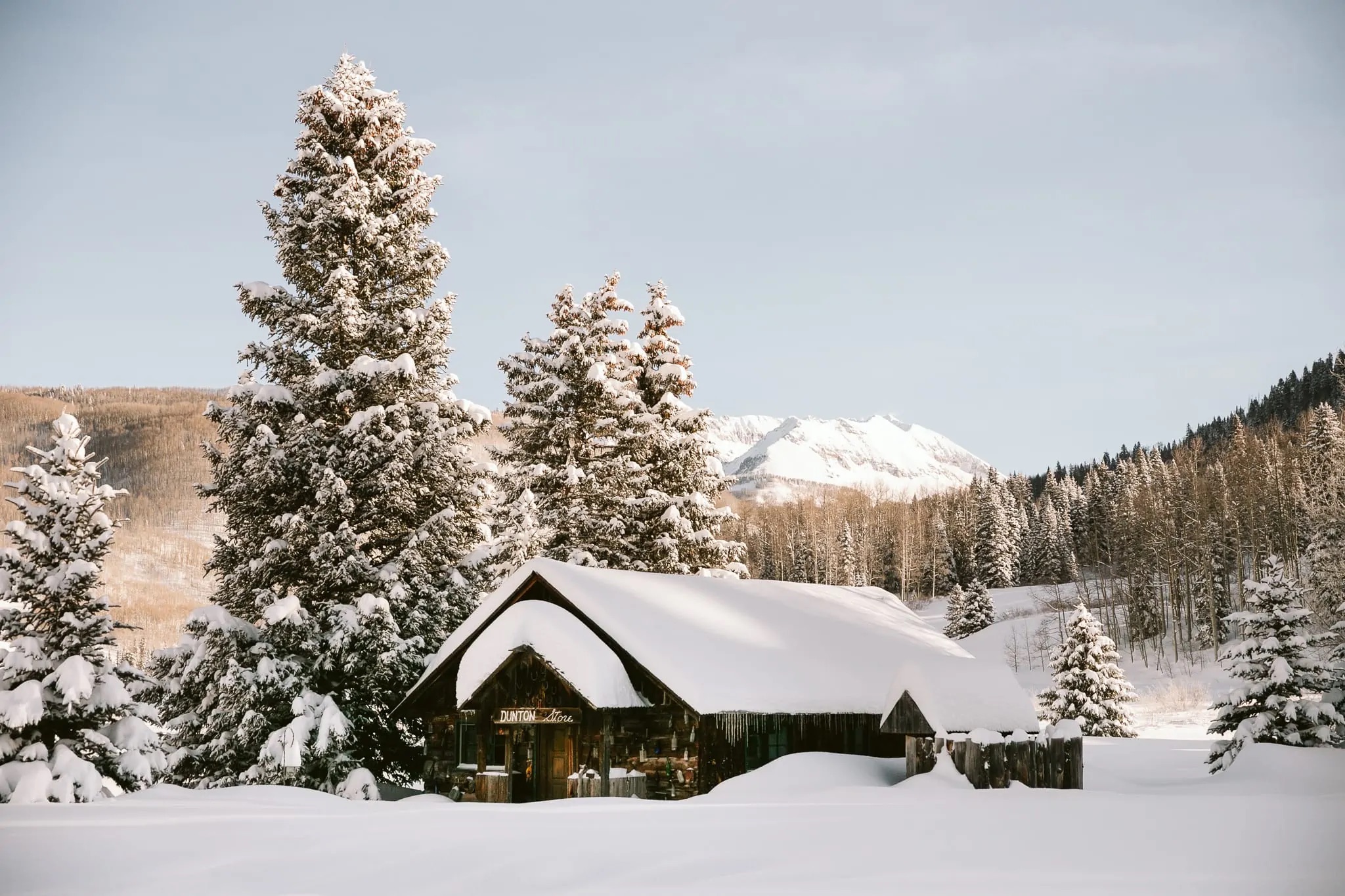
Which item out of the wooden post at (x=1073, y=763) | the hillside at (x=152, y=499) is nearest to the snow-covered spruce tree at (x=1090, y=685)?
the wooden post at (x=1073, y=763)

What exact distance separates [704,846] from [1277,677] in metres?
15.8

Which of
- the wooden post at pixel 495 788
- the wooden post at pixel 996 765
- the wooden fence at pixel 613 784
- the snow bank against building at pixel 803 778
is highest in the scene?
the wooden post at pixel 996 765

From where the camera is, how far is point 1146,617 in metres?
74.7

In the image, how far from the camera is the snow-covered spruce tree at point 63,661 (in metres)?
19.1

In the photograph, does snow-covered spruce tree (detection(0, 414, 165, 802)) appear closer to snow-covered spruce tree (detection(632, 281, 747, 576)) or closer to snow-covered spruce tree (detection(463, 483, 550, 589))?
snow-covered spruce tree (detection(463, 483, 550, 589))

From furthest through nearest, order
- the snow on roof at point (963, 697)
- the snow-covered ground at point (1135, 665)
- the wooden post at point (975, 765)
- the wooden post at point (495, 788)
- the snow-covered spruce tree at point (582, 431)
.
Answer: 1. the snow-covered ground at point (1135, 665)
2. the snow-covered spruce tree at point (582, 431)
3. the wooden post at point (495, 788)
4. the snow on roof at point (963, 697)
5. the wooden post at point (975, 765)

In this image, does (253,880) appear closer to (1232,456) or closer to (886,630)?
(886,630)

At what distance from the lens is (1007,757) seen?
1938 centimetres

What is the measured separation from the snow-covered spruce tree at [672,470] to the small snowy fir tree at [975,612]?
150 feet

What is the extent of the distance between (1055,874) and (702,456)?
27.5 metres

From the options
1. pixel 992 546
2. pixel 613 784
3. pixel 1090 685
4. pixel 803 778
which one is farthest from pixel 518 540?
pixel 992 546

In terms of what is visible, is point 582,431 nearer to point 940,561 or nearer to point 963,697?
point 963,697

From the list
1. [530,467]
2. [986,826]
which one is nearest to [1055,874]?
[986,826]

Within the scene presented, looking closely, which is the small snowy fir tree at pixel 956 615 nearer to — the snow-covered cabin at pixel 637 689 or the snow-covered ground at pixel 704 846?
the snow-covered cabin at pixel 637 689
